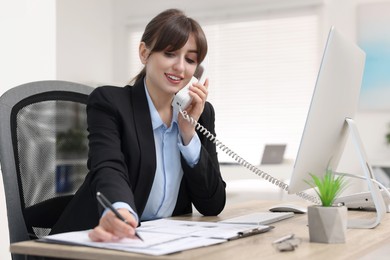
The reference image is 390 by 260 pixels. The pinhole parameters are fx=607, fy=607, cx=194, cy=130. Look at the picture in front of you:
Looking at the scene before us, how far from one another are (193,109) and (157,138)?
0.14 metres

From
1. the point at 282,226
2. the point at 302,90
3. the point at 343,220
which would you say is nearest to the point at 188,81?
the point at 282,226

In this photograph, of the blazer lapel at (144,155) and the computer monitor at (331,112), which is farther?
the blazer lapel at (144,155)

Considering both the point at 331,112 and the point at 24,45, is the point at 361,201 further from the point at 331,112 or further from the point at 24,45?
the point at 24,45

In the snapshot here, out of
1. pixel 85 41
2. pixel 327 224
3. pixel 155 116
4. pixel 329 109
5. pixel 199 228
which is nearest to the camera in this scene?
pixel 327 224

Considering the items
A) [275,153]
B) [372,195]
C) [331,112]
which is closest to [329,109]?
[331,112]

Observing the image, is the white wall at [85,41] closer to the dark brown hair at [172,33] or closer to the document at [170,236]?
the dark brown hair at [172,33]

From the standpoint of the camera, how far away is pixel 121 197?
1.32 meters

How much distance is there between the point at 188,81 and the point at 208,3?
5151mm

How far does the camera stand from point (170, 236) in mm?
1218

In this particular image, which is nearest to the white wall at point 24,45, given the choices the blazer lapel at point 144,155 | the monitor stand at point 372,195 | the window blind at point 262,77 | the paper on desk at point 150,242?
the blazer lapel at point 144,155

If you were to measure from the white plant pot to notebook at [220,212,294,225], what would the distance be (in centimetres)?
25

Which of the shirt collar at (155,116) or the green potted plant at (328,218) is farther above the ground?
the shirt collar at (155,116)

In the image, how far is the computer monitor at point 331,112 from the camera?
1395 millimetres

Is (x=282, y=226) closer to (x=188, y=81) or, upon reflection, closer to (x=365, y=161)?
(x=365, y=161)
